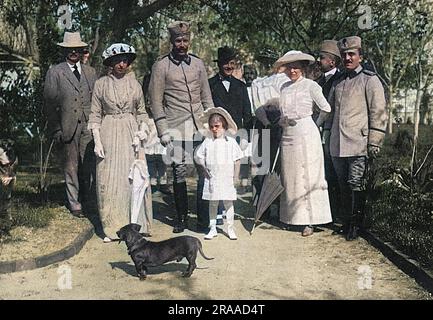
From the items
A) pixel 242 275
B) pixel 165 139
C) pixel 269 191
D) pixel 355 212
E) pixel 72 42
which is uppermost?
pixel 72 42

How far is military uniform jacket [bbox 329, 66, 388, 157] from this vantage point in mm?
6617

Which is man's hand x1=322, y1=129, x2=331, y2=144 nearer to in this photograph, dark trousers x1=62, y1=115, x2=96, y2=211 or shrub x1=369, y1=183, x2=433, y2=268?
shrub x1=369, y1=183, x2=433, y2=268

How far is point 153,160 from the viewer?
1139cm

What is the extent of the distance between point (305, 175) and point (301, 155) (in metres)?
0.23

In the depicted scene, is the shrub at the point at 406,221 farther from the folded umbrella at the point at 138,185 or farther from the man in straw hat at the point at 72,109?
the man in straw hat at the point at 72,109

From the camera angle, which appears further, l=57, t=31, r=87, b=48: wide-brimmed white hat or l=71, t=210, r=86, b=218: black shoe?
l=71, t=210, r=86, b=218: black shoe

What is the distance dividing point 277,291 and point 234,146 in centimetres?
214

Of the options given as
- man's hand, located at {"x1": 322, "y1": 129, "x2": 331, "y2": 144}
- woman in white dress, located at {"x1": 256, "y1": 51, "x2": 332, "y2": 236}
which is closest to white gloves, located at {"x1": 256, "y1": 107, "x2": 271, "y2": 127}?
woman in white dress, located at {"x1": 256, "y1": 51, "x2": 332, "y2": 236}

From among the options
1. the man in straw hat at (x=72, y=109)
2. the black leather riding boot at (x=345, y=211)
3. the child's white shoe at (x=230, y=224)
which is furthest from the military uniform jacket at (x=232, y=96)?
the black leather riding boot at (x=345, y=211)

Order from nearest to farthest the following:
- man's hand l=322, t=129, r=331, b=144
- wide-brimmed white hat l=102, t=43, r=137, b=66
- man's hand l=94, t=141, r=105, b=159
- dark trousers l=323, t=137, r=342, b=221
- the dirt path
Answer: the dirt path → wide-brimmed white hat l=102, t=43, r=137, b=66 → man's hand l=94, t=141, r=105, b=159 → man's hand l=322, t=129, r=331, b=144 → dark trousers l=323, t=137, r=342, b=221

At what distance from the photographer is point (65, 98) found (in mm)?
7621

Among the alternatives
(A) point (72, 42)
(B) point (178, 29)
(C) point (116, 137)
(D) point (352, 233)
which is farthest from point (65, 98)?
(D) point (352, 233)

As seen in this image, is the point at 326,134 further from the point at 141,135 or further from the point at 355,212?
the point at 141,135
